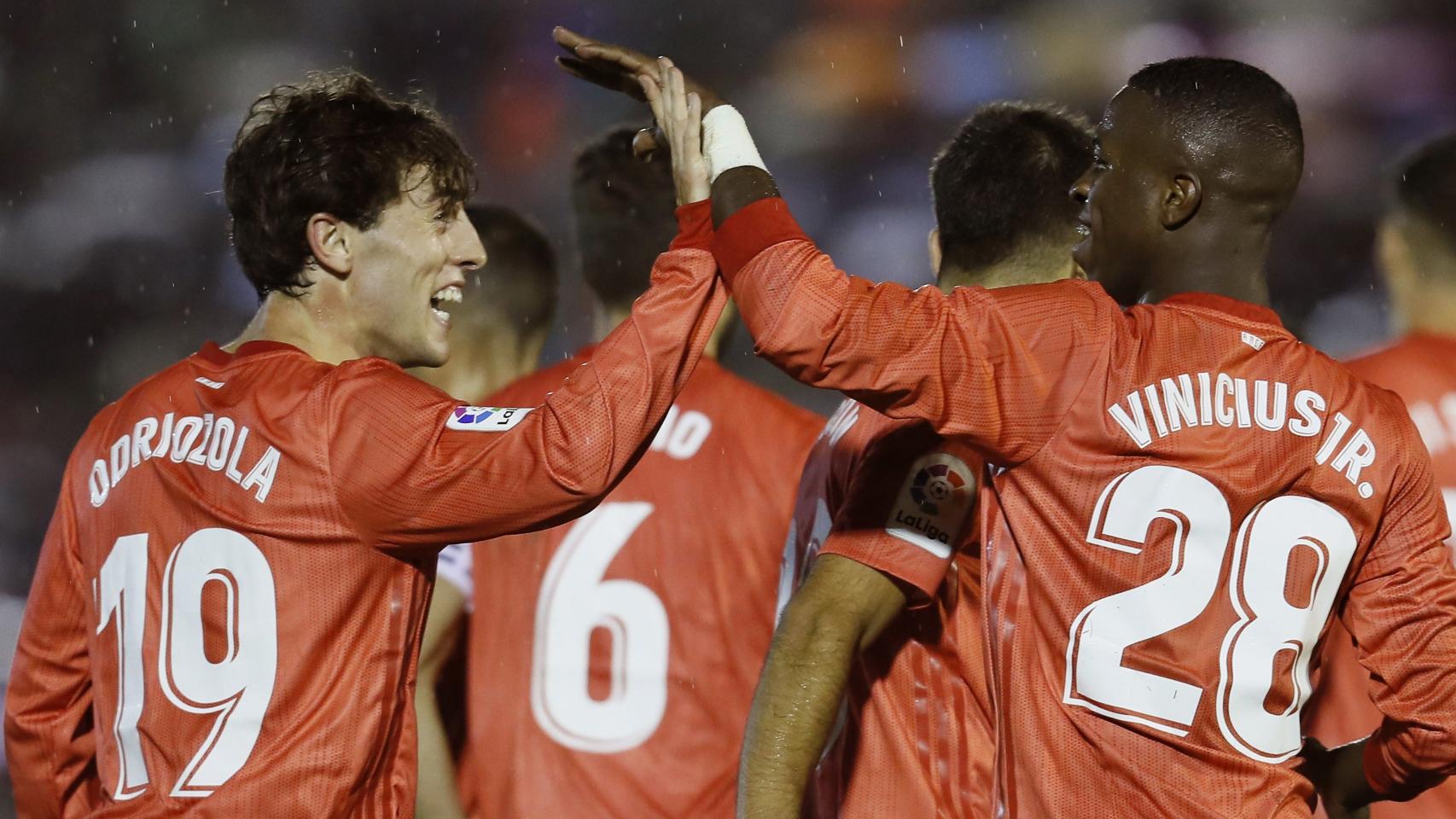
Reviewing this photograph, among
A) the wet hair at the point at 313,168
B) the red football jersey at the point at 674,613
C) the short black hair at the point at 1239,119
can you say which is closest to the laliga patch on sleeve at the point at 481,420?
the wet hair at the point at 313,168

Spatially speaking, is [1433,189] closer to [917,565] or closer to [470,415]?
[917,565]

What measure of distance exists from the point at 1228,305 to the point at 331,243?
1.25m

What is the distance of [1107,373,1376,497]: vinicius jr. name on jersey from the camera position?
75.3 inches

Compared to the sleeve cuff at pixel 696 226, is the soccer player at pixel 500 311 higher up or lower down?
higher up

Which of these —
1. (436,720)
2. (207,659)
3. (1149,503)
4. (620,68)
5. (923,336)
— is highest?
(620,68)

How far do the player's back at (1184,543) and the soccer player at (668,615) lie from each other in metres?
1.07

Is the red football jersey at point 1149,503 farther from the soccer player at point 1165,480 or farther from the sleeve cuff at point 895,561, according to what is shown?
the sleeve cuff at point 895,561

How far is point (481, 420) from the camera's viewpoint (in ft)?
6.39

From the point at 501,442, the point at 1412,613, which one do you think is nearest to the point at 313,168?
the point at 501,442

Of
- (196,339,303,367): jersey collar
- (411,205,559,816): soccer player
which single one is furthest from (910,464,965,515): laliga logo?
(411,205,559,816): soccer player

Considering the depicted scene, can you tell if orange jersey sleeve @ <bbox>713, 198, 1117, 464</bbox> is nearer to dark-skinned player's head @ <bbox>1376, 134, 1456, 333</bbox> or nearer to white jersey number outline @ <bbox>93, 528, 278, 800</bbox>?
white jersey number outline @ <bbox>93, 528, 278, 800</bbox>

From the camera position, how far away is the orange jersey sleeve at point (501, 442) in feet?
6.24

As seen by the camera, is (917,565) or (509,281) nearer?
(917,565)

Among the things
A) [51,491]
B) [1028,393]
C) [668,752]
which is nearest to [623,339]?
[1028,393]
